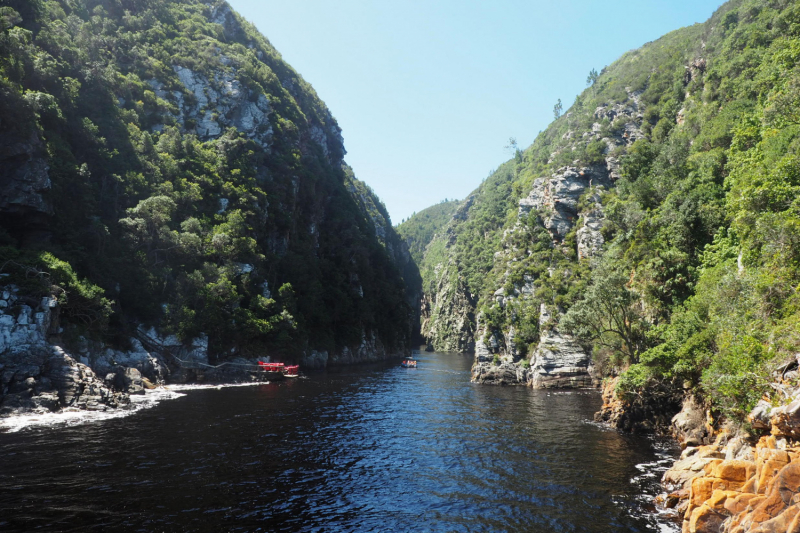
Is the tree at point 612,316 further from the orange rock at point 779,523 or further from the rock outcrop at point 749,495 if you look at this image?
the orange rock at point 779,523

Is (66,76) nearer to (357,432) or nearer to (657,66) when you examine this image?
(357,432)

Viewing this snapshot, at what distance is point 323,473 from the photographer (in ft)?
73.6

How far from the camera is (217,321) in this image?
58.3 m

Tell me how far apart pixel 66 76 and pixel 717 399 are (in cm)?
8685

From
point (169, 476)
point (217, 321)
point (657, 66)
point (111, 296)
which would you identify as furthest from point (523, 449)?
point (657, 66)

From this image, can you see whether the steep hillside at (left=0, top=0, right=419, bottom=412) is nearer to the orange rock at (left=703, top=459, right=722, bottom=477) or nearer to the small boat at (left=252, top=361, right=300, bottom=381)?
the small boat at (left=252, top=361, right=300, bottom=381)

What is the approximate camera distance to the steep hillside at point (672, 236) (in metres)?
24.3

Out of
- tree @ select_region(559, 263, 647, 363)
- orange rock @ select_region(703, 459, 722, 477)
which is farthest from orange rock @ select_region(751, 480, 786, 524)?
tree @ select_region(559, 263, 647, 363)

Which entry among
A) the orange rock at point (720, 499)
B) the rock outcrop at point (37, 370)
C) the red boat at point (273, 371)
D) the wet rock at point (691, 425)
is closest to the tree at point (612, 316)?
the wet rock at point (691, 425)

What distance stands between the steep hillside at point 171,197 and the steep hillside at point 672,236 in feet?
122

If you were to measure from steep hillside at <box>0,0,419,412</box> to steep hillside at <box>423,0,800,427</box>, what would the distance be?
37.1 metres

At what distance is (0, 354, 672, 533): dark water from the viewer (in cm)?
1659

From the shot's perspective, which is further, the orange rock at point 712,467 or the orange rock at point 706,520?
the orange rock at point 712,467

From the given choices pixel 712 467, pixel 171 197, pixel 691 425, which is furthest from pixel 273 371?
pixel 712 467
